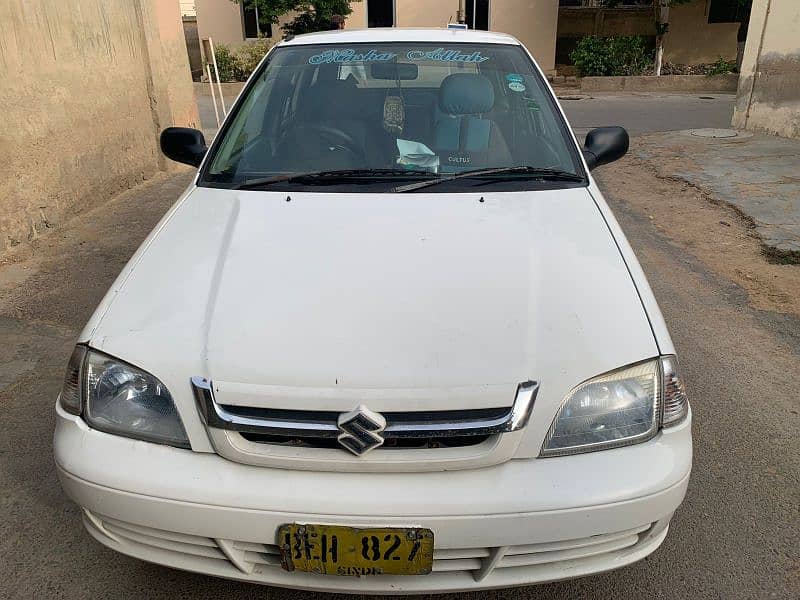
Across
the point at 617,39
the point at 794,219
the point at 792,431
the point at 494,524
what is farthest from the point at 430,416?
the point at 617,39

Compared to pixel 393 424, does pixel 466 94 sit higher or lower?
higher

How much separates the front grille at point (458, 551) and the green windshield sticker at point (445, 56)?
87.4 inches

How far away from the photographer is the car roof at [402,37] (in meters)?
3.26

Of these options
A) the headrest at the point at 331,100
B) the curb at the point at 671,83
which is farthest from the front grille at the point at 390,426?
the curb at the point at 671,83

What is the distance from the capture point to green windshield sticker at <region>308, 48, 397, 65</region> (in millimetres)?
3154

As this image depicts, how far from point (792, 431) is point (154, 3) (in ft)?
25.9

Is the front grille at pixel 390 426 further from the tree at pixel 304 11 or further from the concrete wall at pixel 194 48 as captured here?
the concrete wall at pixel 194 48

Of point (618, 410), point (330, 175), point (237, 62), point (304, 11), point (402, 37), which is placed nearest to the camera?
point (618, 410)

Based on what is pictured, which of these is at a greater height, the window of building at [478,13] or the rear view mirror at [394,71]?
the rear view mirror at [394,71]

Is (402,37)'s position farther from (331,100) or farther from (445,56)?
(331,100)

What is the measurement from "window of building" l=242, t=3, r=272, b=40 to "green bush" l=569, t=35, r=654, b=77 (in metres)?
8.75

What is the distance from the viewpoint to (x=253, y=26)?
19875mm

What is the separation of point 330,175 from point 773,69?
925 cm

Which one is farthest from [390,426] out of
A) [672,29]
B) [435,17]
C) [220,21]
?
[672,29]
